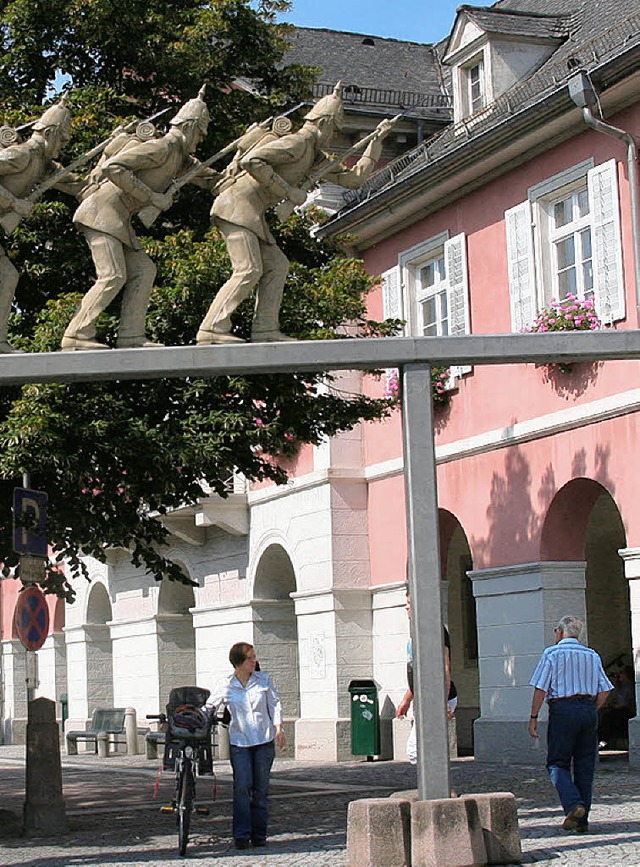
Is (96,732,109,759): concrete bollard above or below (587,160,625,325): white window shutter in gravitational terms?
below

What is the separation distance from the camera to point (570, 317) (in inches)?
804

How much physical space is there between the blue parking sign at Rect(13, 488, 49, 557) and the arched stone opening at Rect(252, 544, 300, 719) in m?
13.8

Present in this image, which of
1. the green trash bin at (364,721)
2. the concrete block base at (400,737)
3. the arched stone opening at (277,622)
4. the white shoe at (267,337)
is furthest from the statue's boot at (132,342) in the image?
the arched stone opening at (277,622)

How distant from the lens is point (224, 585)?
29.3 meters

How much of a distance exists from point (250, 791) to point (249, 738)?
0.39 m

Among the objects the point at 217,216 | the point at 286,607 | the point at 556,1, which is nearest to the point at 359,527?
the point at 286,607

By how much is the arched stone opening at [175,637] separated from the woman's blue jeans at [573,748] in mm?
19686

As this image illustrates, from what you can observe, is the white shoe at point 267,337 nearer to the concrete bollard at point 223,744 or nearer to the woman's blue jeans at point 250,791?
the woman's blue jeans at point 250,791

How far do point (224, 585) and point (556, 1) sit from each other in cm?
1091

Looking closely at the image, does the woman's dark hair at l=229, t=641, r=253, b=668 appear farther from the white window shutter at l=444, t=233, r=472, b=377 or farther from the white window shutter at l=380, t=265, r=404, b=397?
the white window shutter at l=380, t=265, r=404, b=397

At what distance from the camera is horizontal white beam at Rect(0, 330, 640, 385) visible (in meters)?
11.2

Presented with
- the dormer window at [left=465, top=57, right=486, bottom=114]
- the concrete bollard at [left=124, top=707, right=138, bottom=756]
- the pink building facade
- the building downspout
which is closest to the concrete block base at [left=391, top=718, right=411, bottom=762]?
the pink building facade

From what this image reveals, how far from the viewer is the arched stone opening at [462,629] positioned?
2556 centimetres

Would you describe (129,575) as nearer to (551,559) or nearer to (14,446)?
(551,559)
